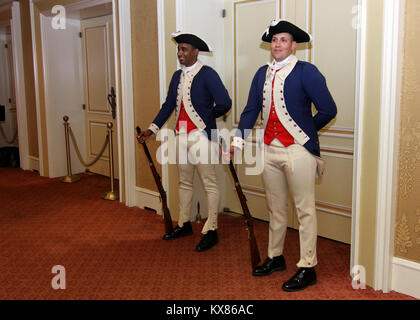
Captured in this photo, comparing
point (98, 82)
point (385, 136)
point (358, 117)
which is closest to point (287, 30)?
point (358, 117)

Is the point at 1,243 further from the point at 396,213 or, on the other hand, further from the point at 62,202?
the point at 396,213

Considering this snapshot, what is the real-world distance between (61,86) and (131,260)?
349 centimetres

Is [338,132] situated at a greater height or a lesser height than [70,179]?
greater

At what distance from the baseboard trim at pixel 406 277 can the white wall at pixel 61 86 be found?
461 cm

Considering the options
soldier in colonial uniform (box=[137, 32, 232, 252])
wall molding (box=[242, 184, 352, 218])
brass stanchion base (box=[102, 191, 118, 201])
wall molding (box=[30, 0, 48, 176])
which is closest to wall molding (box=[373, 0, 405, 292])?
wall molding (box=[242, 184, 352, 218])

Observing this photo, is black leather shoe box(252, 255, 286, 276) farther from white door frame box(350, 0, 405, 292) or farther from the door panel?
the door panel

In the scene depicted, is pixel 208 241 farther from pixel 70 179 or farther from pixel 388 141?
pixel 70 179

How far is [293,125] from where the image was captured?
2.63 metres

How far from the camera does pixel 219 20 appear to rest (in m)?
4.00

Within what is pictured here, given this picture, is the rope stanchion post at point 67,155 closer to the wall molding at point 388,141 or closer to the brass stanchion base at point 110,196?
the brass stanchion base at point 110,196

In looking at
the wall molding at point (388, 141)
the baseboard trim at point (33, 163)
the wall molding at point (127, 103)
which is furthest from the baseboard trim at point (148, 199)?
the baseboard trim at point (33, 163)

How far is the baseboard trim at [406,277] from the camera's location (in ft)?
8.47
